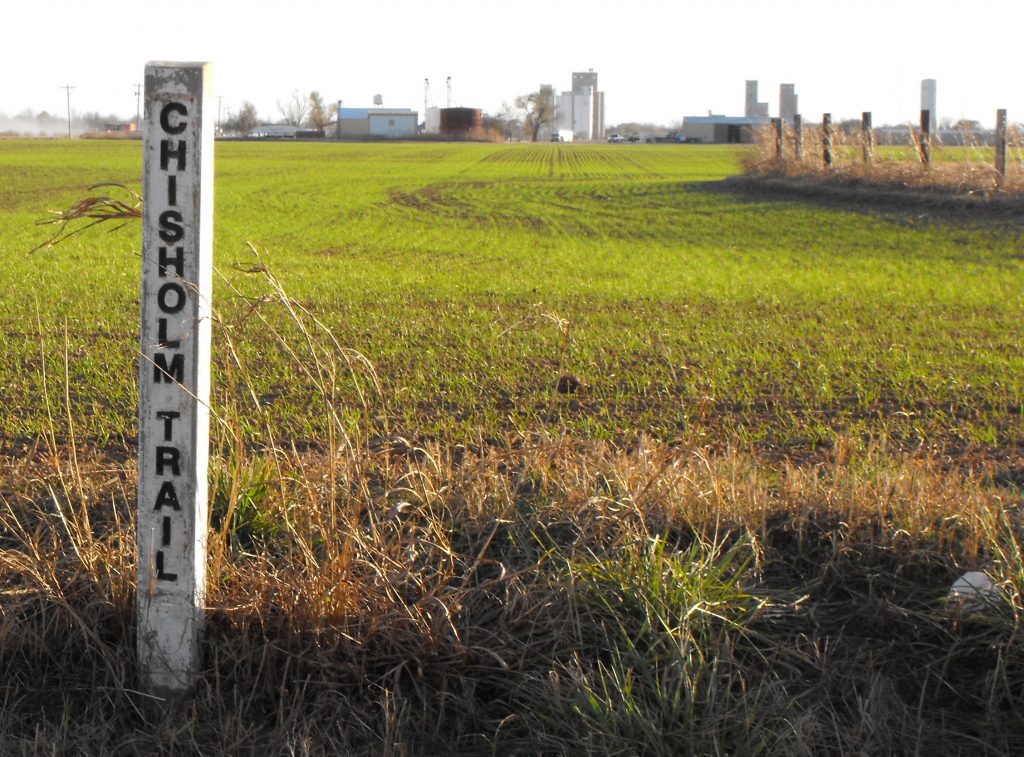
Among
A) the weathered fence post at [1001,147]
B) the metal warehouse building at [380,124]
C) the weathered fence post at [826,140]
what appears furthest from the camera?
the metal warehouse building at [380,124]

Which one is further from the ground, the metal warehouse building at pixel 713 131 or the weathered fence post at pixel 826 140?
the metal warehouse building at pixel 713 131

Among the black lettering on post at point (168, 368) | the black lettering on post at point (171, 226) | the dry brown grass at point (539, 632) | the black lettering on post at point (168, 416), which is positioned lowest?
the dry brown grass at point (539, 632)

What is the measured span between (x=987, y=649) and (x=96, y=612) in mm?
2735

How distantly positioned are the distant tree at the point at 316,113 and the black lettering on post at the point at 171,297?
462 feet

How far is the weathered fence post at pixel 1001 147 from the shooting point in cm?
2151

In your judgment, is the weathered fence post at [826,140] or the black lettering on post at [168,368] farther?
the weathered fence post at [826,140]

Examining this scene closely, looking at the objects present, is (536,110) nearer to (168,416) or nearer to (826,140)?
(826,140)

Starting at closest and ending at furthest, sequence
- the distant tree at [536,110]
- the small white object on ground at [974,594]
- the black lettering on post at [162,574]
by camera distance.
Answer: the black lettering on post at [162,574] < the small white object on ground at [974,594] < the distant tree at [536,110]

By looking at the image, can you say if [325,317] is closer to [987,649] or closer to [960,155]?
[987,649]

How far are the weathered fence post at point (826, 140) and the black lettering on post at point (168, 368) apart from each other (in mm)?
26276

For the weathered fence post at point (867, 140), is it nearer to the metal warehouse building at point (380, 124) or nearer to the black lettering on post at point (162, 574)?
the black lettering on post at point (162, 574)

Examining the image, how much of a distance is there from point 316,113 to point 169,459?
147545 millimetres

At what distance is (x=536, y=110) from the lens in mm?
154625

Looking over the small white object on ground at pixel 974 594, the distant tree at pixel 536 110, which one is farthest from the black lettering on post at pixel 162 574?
the distant tree at pixel 536 110
